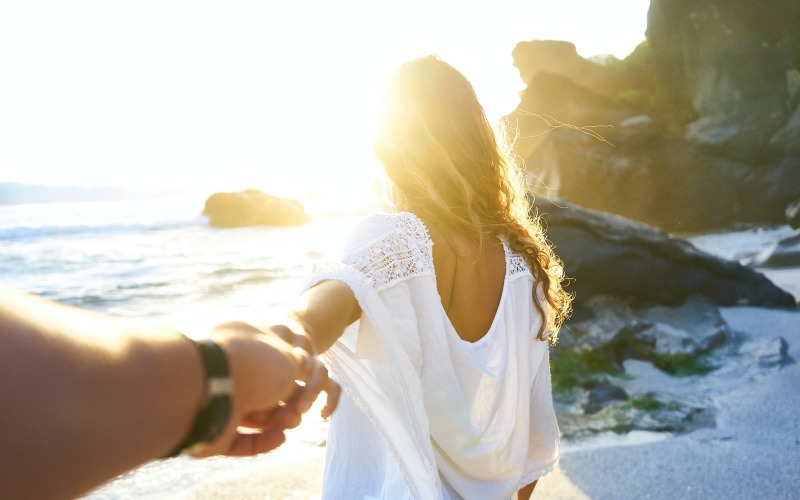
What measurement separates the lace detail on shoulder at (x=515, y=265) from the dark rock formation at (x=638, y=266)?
394cm

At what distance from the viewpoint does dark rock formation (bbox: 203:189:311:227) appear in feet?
83.8

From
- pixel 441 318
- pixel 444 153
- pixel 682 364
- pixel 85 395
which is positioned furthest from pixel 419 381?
pixel 682 364

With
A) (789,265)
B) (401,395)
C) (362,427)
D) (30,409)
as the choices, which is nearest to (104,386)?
(30,409)

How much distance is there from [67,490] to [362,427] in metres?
1.46

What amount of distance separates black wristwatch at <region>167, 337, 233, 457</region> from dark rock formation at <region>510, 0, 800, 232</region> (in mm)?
15934

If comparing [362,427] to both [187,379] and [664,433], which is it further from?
[664,433]

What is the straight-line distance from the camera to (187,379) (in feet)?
2.60

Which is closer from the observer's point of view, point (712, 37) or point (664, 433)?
point (664, 433)

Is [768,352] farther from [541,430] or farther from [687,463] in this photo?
[541,430]

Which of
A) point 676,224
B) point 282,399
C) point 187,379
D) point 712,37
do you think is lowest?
point 676,224

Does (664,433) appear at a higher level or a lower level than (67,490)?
lower

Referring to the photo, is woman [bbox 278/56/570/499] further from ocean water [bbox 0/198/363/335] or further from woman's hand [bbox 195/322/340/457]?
woman's hand [bbox 195/322/340/457]

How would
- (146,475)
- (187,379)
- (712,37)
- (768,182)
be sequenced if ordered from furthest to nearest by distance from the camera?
1. (712,37)
2. (768,182)
3. (146,475)
4. (187,379)

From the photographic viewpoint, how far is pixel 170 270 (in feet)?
48.8
